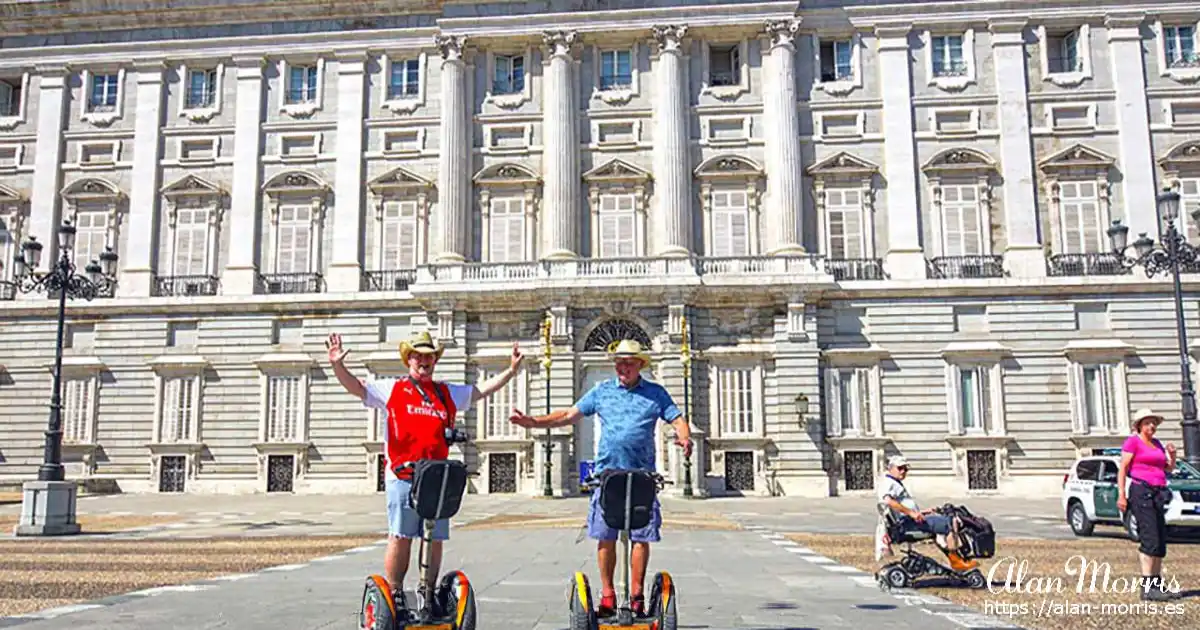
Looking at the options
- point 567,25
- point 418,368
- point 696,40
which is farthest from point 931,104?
point 418,368

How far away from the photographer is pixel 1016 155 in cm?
3378

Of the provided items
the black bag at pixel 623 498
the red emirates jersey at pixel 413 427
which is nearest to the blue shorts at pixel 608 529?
the black bag at pixel 623 498

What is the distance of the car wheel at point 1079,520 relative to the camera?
57.6 ft

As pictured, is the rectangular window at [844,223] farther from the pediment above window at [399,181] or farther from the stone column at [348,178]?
the stone column at [348,178]

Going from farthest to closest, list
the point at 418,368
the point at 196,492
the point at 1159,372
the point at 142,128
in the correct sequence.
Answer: the point at 142,128 → the point at 196,492 → the point at 1159,372 → the point at 418,368

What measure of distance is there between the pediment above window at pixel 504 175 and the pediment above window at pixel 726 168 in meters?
5.92

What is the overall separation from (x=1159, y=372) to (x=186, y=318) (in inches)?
1308

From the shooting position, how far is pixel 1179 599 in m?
9.45

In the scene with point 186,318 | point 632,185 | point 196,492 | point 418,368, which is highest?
point 632,185

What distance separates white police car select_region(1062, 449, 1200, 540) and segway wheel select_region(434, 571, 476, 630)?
13.0 m

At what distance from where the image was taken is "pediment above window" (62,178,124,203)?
119 feet

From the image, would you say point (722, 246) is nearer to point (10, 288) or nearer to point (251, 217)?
point (251, 217)

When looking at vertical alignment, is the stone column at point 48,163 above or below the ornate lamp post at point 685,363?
above

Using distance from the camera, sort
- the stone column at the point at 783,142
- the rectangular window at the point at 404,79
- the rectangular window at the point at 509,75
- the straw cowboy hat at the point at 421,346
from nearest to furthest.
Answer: the straw cowboy hat at the point at 421,346 < the stone column at the point at 783,142 < the rectangular window at the point at 509,75 < the rectangular window at the point at 404,79
